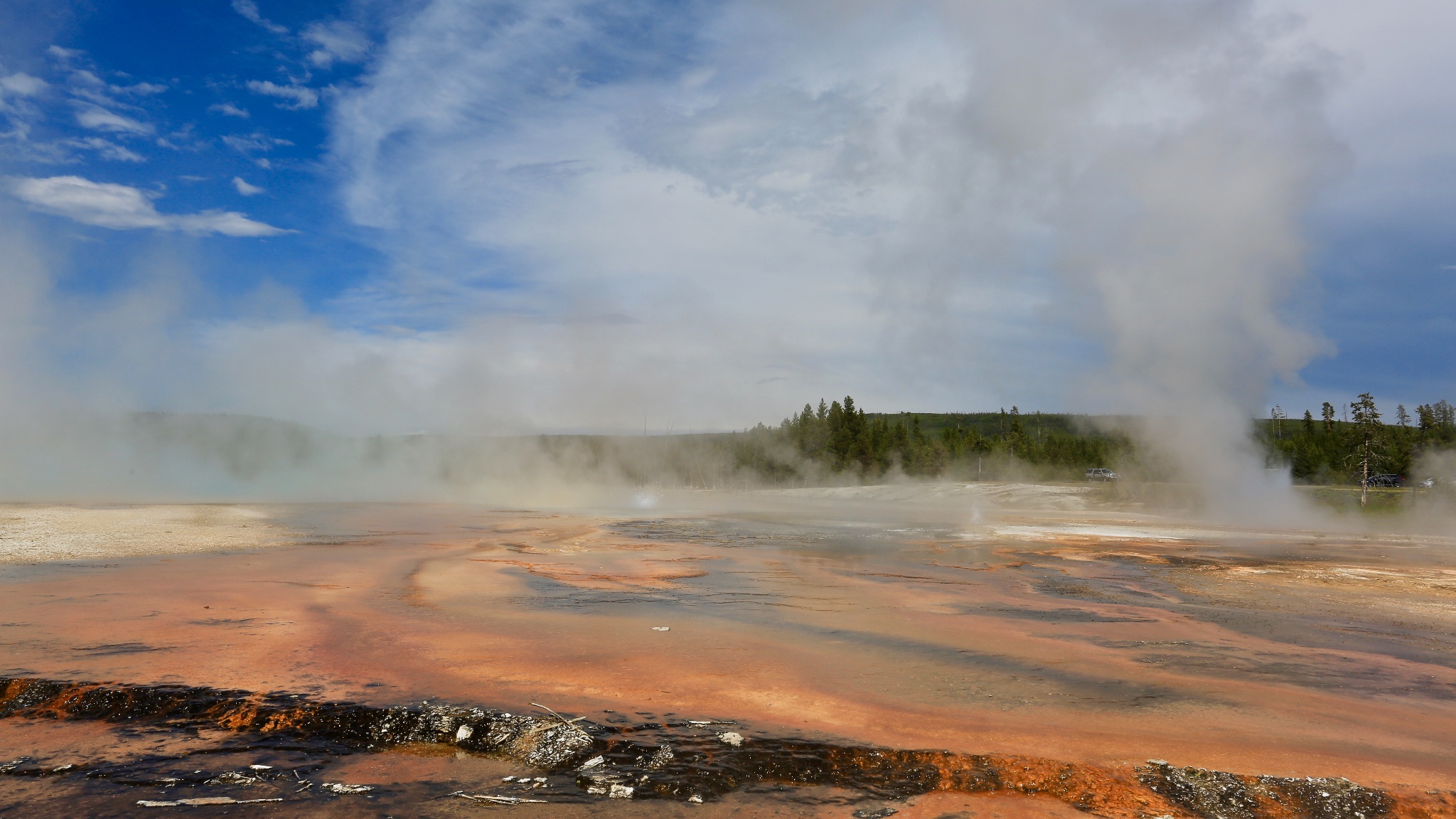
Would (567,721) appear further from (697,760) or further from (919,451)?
(919,451)

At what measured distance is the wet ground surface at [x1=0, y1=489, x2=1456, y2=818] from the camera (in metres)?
6.04

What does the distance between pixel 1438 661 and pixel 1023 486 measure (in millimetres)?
50982

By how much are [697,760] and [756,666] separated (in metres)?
3.01

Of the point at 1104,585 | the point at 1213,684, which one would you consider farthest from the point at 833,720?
the point at 1104,585

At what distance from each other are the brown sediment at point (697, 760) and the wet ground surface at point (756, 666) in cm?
6

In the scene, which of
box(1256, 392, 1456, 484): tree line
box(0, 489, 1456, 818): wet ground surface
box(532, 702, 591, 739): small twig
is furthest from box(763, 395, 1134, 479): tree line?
box(532, 702, 591, 739): small twig

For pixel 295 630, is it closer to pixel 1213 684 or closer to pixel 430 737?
pixel 430 737

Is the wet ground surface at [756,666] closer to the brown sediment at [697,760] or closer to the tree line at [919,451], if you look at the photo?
the brown sediment at [697,760]

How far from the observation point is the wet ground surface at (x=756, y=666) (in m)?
6.04

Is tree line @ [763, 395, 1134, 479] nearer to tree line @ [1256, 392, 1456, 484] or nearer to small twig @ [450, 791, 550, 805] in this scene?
tree line @ [1256, 392, 1456, 484]

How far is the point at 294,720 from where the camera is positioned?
7234mm

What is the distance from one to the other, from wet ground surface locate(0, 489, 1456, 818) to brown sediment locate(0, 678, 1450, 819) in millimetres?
63

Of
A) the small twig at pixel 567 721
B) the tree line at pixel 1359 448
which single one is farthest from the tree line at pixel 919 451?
the small twig at pixel 567 721

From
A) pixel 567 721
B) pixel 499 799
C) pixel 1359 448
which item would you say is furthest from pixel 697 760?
pixel 1359 448
